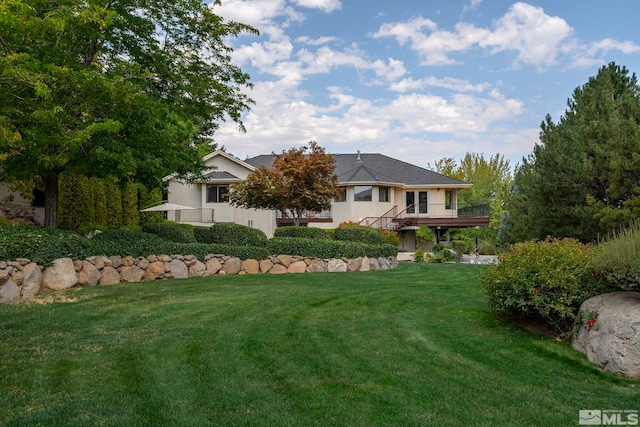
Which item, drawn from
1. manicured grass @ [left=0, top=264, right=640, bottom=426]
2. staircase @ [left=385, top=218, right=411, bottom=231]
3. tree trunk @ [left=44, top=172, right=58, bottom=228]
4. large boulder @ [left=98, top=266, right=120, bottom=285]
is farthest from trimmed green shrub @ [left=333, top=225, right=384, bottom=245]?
staircase @ [left=385, top=218, right=411, bottom=231]

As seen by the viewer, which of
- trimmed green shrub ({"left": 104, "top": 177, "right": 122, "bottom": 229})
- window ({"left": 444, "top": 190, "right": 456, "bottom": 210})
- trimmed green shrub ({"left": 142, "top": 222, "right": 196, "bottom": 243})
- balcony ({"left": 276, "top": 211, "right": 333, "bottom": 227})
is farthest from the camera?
window ({"left": 444, "top": 190, "right": 456, "bottom": 210})

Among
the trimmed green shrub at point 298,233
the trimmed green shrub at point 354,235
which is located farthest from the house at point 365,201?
the trimmed green shrub at point 298,233

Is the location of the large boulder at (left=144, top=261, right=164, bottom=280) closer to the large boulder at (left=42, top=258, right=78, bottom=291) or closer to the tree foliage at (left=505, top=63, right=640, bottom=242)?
the large boulder at (left=42, top=258, right=78, bottom=291)

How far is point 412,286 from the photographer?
11516 mm

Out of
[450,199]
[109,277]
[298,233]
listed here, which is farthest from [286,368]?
[450,199]

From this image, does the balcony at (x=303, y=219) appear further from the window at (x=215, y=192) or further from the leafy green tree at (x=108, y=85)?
the leafy green tree at (x=108, y=85)

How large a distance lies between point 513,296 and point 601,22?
34.1ft

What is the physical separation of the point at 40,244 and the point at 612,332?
34.5ft

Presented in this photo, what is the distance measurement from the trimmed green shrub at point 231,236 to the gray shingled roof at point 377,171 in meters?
14.0

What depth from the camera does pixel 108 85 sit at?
8.89 metres

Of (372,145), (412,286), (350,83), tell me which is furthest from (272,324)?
(372,145)

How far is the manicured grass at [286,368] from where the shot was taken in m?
3.89

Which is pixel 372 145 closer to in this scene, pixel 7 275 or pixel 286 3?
pixel 286 3

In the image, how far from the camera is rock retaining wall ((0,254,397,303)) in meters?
9.34
